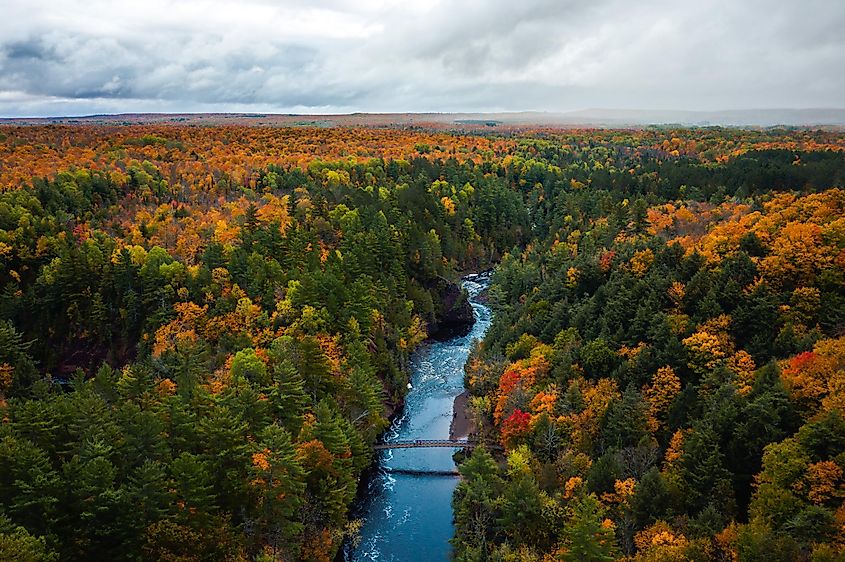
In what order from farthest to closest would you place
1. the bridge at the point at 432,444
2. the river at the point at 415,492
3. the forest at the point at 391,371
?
the bridge at the point at 432,444 → the river at the point at 415,492 → the forest at the point at 391,371

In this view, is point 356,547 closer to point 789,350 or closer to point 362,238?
point 789,350

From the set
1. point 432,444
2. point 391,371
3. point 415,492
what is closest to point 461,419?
point 432,444

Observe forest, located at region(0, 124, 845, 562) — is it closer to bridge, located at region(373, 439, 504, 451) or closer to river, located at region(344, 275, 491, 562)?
bridge, located at region(373, 439, 504, 451)

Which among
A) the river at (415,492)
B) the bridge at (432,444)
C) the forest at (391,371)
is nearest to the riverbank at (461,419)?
the river at (415,492)

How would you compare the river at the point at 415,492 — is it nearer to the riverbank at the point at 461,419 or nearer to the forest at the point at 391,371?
the riverbank at the point at 461,419

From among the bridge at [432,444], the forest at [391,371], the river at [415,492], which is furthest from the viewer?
the bridge at [432,444]
